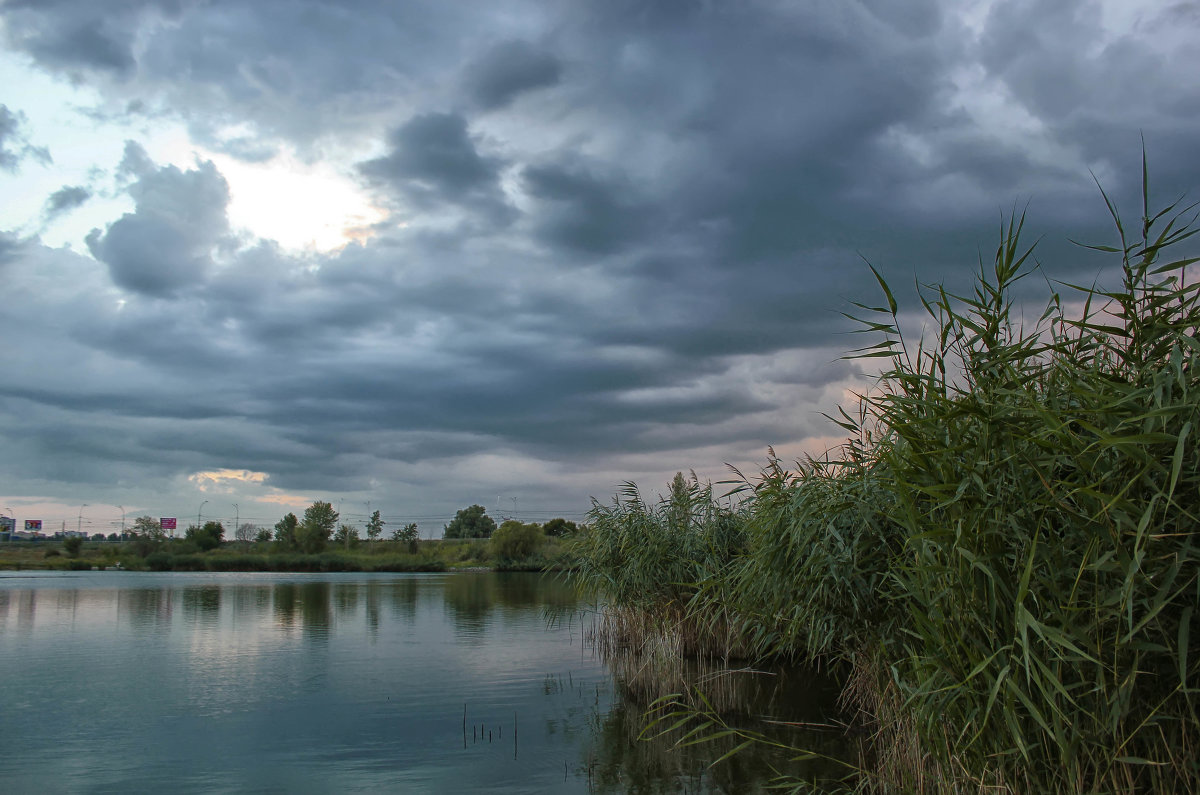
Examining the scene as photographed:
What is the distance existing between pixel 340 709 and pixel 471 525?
130m

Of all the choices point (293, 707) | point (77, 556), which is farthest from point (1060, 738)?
point (77, 556)

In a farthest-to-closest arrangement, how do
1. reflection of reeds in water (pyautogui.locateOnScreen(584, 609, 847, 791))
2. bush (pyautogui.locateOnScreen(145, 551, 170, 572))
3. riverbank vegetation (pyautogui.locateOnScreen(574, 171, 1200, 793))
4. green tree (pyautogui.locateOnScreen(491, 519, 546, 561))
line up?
bush (pyautogui.locateOnScreen(145, 551, 170, 572)) < green tree (pyautogui.locateOnScreen(491, 519, 546, 561)) < reflection of reeds in water (pyautogui.locateOnScreen(584, 609, 847, 791)) < riverbank vegetation (pyautogui.locateOnScreen(574, 171, 1200, 793))

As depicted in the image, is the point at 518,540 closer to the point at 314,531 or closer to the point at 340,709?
the point at 314,531

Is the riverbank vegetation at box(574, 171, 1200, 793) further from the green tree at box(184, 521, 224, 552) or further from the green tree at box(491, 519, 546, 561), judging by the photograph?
the green tree at box(184, 521, 224, 552)

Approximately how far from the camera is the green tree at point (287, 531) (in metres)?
121

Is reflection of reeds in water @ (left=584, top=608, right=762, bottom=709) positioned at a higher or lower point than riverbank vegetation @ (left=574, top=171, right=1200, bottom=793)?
lower

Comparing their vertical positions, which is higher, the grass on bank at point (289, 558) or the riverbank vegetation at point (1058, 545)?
the riverbank vegetation at point (1058, 545)

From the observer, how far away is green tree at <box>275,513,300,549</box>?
4754 inches

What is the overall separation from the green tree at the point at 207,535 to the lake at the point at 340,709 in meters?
91.7

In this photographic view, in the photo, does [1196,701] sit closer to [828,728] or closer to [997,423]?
[997,423]

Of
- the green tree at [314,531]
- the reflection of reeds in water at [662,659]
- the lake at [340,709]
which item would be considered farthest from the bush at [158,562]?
the reflection of reeds in water at [662,659]

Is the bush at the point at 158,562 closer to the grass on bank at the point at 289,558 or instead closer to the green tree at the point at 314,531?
the grass on bank at the point at 289,558

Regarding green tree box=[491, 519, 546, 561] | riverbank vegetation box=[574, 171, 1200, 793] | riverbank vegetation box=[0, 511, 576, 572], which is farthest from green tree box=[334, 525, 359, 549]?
riverbank vegetation box=[574, 171, 1200, 793]

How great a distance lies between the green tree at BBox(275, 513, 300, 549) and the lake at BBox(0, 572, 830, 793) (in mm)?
90196
